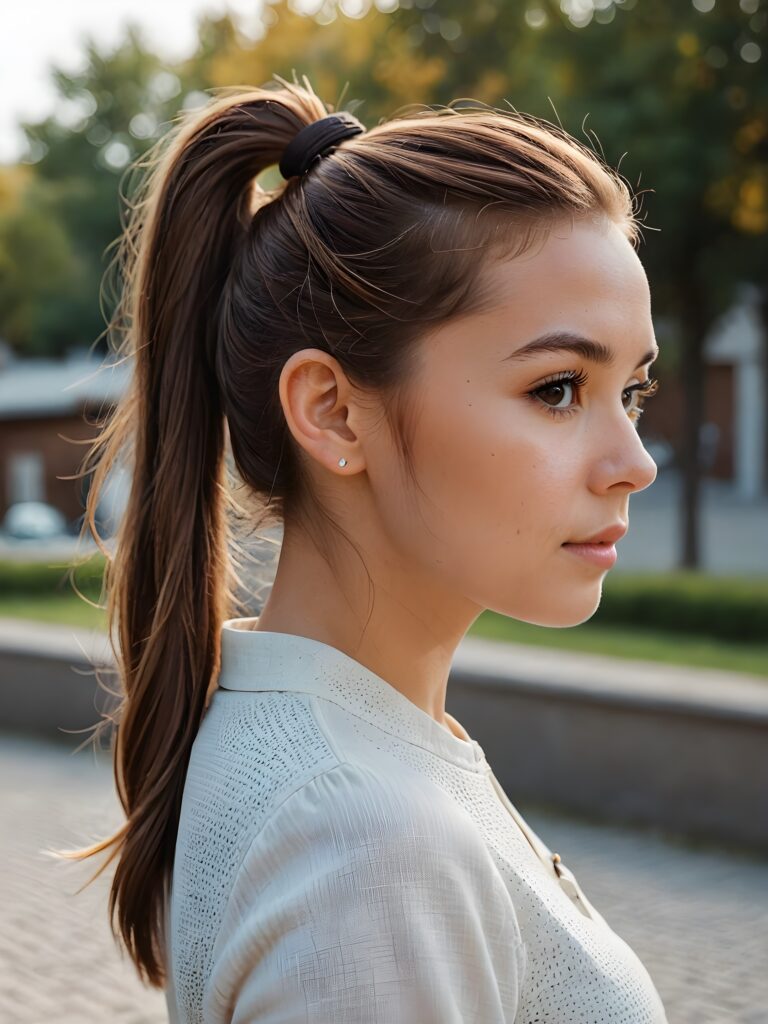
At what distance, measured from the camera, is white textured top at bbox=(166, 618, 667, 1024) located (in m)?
1.01

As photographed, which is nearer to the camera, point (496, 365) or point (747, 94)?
point (496, 365)

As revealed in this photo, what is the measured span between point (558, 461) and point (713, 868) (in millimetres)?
4029

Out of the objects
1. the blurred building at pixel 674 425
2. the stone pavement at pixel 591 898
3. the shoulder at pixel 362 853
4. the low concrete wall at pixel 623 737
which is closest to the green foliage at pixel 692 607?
the low concrete wall at pixel 623 737

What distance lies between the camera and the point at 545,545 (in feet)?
4.19

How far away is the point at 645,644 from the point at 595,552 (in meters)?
7.04

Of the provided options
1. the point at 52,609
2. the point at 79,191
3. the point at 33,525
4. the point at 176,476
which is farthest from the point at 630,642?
the point at 79,191

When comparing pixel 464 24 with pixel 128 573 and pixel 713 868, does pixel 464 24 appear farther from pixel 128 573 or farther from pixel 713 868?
pixel 128 573

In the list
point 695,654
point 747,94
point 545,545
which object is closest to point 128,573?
point 545,545

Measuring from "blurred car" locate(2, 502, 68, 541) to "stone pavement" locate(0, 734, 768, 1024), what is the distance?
21.3 m

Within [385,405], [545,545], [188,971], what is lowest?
[188,971]

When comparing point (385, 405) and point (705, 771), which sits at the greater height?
point (385, 405)

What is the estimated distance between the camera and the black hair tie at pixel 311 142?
1463 millimetres

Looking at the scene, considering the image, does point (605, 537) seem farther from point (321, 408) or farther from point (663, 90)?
point (663, 90)

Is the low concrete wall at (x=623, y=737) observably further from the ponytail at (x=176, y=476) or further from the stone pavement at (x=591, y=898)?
the ponytail at (x=176, y=476)
